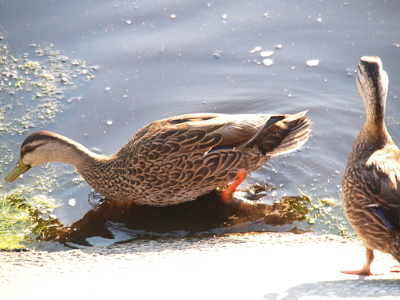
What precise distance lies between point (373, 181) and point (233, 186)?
1911 millimetres

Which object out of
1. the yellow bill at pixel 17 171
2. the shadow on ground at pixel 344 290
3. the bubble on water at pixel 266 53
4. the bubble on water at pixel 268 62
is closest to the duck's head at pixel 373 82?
the shadow on ground at pixel 344 290

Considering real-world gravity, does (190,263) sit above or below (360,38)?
below

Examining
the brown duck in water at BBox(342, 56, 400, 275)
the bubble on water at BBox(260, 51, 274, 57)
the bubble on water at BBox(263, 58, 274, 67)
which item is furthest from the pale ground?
the bubble on water at BBox(260, 51, 274, 57)

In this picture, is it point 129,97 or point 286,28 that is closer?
point 129,97

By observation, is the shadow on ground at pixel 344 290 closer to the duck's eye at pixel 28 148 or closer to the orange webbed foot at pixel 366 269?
the orange webbed foot at pixel 366 269

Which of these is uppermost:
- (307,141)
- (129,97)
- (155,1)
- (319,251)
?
(155,1)

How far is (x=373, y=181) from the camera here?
344cm

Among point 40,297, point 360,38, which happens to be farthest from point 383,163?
point 360,38

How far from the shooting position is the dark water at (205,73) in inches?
204

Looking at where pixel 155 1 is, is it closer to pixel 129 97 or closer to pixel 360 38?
pixel 129 97

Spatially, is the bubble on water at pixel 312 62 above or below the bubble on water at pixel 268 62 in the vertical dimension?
below

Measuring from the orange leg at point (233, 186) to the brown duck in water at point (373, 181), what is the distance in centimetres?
138

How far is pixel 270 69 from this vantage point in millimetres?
6410

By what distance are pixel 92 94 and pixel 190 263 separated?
3.27 meters
